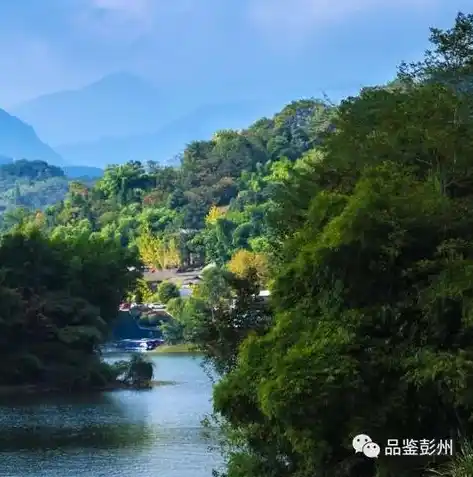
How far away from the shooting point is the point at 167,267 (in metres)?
80.9

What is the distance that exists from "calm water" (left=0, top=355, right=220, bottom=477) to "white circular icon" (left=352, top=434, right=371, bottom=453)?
836cm

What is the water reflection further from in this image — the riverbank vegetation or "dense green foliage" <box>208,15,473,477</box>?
"dense green foliage" <box>208,15,473,477</box>

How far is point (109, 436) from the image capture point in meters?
24.5

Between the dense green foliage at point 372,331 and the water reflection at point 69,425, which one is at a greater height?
the dense green foliage at point 372,331

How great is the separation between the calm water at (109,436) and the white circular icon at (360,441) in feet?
27.4

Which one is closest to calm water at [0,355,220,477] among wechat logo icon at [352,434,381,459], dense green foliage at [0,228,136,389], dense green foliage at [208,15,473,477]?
dense green foliage at [0,228,136,389]

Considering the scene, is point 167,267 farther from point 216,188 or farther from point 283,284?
point 283,284

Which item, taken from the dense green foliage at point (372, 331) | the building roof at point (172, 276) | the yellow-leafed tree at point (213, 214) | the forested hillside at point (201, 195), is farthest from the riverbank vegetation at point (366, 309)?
the yellow-leafed tree at point (213, 214)

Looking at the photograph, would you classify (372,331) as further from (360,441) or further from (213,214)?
(213,214)

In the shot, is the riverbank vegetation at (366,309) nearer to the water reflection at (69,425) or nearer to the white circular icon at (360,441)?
the white circular icon at (360,441)

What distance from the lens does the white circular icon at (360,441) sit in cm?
1102

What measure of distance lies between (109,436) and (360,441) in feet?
47.6

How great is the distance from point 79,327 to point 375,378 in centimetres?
2840

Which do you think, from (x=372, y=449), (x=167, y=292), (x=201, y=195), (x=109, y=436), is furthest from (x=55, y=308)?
(x=201, y=195)
